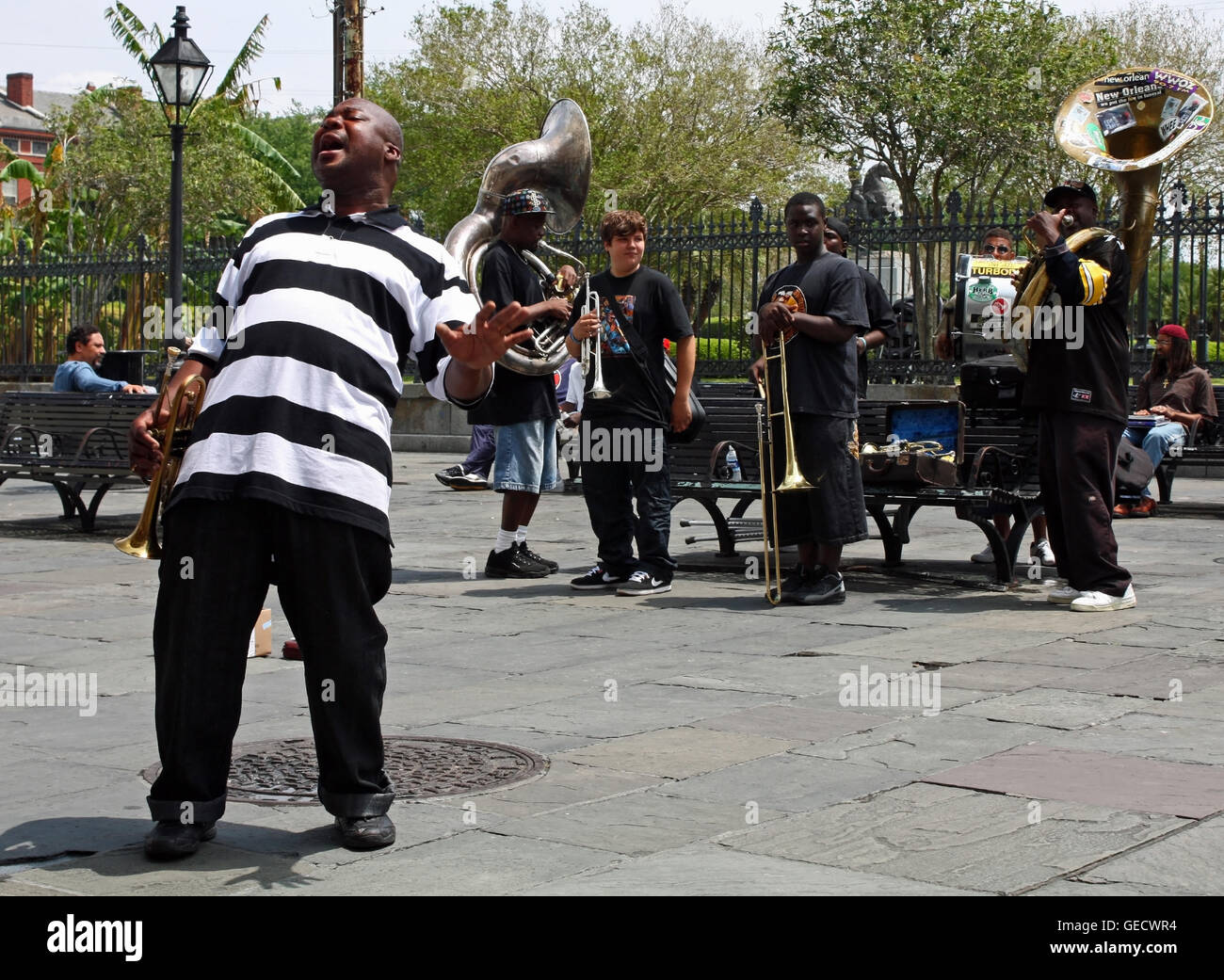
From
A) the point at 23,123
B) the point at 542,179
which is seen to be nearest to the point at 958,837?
the point at 542,179

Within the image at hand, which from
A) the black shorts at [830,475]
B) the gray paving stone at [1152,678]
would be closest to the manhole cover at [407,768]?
the gray paving stone at [1152,678]

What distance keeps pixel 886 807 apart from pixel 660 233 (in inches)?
570

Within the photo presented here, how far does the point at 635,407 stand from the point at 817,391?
3.26 ft

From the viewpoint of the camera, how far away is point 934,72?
99.3ft

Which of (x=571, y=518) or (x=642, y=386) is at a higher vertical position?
(x=642, y=386)

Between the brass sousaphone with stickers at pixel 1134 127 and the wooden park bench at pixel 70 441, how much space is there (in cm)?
680

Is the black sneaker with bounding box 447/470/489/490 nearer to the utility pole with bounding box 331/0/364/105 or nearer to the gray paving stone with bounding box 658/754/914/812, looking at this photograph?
the utility pole with bounding box 331/0/364/105

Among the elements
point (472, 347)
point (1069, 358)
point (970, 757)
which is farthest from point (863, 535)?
A: point (472, 347)

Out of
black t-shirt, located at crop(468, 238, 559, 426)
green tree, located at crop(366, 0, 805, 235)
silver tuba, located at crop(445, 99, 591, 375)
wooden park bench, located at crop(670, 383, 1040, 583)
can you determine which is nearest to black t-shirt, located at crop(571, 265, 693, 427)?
black t-shirt, located at crop(468, 238, 559, 426)

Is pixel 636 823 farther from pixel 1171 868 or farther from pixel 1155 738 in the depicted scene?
pixel 1155 738

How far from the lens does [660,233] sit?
18.4 metres

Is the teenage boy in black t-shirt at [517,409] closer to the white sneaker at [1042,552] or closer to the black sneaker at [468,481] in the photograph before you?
the white sneaker at [1042,552]

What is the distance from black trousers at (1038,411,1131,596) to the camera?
7.73m

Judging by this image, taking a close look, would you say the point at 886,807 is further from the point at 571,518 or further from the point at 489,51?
the point at 489,51
